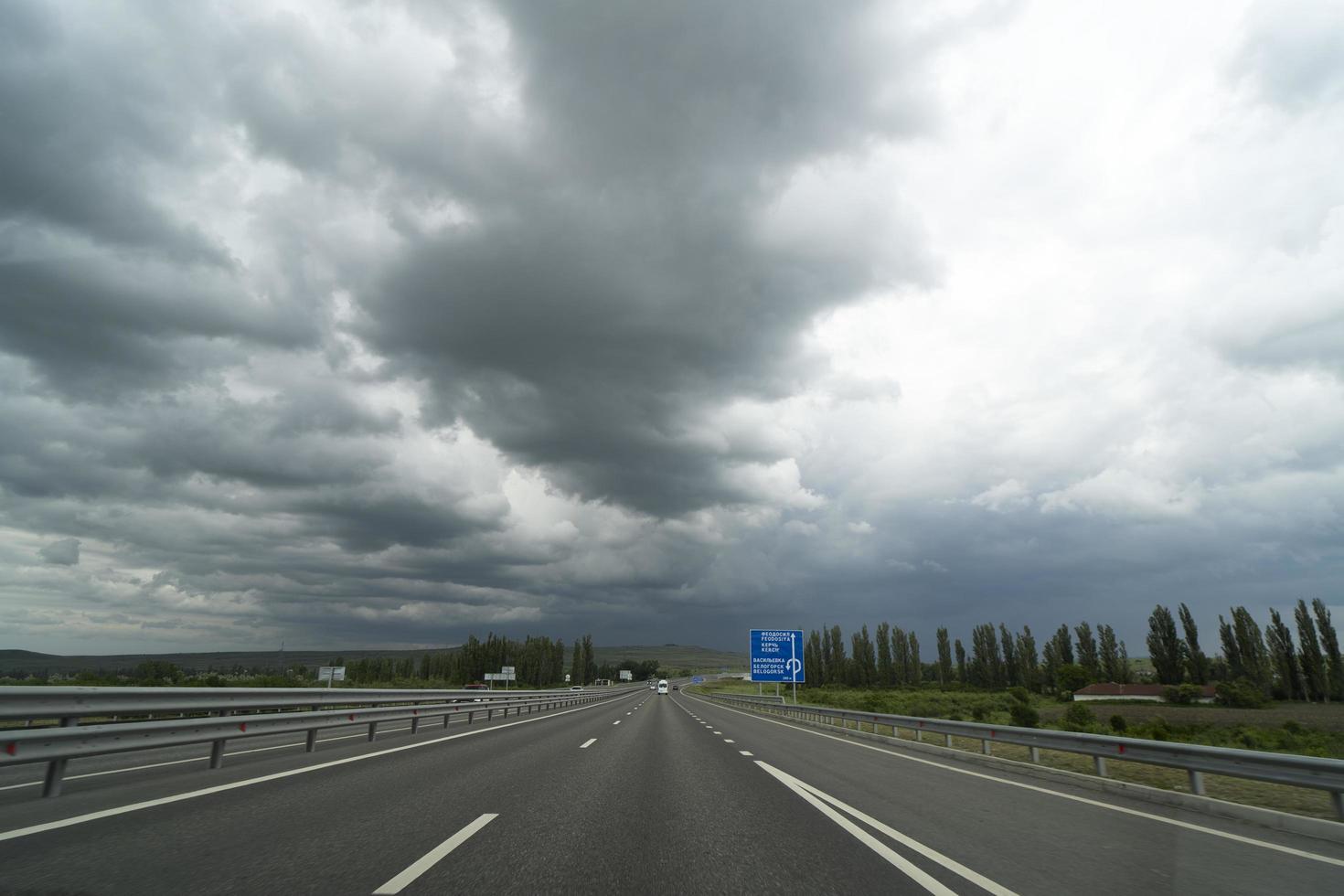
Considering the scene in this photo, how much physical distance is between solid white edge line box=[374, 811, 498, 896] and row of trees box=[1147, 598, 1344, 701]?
118 metres

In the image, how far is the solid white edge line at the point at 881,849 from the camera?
4.76 meters

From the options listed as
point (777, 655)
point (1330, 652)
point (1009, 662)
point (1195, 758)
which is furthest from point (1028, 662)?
point (1195, 758)

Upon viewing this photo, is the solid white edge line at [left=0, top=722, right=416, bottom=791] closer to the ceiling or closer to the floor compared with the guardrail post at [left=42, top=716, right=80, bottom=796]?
closer to the floor

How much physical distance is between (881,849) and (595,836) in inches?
99.6

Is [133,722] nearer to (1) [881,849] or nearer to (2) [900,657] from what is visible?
(1) [881,849]

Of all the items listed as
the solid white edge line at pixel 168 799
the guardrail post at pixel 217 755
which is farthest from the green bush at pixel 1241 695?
the guardrail post at pixel 217 755

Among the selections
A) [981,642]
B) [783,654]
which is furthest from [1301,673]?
[783,654]

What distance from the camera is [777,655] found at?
4472 centimetres

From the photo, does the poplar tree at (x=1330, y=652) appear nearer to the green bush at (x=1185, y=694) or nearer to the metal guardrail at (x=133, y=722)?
the green bush at (x=1185, y=694)

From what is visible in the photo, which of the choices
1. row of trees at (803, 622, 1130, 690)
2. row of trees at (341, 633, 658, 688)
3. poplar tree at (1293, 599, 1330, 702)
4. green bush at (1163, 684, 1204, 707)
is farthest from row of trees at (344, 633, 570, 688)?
poplar tree at (1293, 599, 1330, 702)

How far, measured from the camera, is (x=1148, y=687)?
10619cm

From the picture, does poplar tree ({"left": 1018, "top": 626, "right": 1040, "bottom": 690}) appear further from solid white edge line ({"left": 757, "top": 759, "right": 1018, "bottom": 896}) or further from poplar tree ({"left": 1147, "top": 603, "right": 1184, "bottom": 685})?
solid white edge line ({"left": 757, "top": 759, "right": 1018, "bottom": 896})

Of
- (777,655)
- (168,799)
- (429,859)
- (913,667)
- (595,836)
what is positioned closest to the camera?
(429,859)

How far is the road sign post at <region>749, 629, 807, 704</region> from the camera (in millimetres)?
43031
